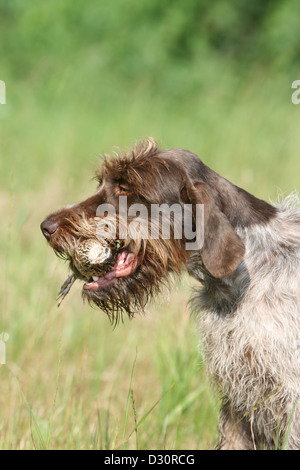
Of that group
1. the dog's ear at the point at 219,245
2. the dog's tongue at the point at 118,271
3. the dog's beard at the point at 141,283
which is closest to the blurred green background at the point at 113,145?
the dog's beard at the point at 141,283

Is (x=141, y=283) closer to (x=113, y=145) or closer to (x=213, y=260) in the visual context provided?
(x=213, y=260)

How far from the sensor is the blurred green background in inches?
156

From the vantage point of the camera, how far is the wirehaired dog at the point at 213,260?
306cm

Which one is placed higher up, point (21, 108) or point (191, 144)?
point (21, 108)

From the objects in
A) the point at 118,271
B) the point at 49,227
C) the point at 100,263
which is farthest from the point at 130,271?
the point at 49,227

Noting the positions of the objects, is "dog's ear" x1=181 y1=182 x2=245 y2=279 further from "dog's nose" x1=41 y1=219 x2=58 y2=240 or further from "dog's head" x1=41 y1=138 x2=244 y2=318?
"dog's nose" x1=41 y1=219 x2=58 y2=240

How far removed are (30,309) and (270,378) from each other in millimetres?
2296

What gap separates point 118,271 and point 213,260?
50 centimetres

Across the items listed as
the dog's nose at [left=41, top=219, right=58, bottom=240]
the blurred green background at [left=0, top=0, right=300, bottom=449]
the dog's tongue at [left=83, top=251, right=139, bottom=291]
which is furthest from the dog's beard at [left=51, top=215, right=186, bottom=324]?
the blurred green background at [left=0, top=0, right=300, bottom=449]

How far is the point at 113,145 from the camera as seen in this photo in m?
6.36

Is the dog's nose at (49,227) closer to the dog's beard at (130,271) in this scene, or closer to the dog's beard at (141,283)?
the dog's beard at (130,271)

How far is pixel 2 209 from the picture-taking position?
682 cm
